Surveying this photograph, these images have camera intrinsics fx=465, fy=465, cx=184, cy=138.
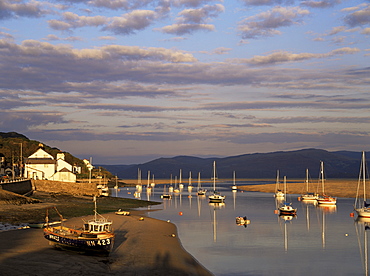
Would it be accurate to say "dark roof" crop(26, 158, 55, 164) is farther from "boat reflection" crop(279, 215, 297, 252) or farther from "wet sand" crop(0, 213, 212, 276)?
"wet sand" crop(0, 213, 212, 276)

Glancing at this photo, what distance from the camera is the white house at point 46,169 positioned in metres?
143

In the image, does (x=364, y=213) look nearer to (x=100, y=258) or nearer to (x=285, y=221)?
(x=285, y=221)

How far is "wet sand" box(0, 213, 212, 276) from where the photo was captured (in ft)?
101

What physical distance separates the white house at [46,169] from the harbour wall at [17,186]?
42022 mm

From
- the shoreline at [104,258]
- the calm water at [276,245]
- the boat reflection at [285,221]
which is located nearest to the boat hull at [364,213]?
the calm water at [276,245]

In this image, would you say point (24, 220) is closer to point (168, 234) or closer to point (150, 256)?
point (168, 234)

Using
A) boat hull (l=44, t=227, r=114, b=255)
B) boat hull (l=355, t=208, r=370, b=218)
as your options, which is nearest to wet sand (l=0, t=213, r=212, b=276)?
boat hull (l=44, t=227, r=114, b=255)

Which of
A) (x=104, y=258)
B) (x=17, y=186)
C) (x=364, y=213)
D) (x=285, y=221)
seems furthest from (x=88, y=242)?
(x=17, y=186)

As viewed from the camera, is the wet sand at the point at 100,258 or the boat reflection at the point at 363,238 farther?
the boat reflection at the point at 363,238

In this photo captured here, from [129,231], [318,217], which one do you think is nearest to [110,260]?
[129,231]

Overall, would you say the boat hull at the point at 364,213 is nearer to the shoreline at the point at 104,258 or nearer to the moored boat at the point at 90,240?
the shoreline at the point at 104,258

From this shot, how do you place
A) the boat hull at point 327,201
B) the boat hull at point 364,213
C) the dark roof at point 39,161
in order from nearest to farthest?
the boat hull at point 364,213 < the boat hull at point 327,201 < the dark roof at point 39,161

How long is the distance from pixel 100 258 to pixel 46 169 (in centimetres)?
11639

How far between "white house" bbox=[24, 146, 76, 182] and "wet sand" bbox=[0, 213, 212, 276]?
320ft
